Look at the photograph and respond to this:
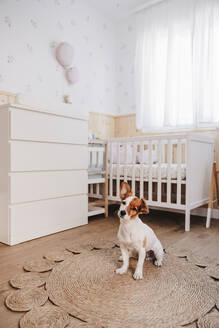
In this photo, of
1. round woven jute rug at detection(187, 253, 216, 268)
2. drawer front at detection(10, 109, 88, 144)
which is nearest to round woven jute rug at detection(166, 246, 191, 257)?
round woven jute rug at detection(187, 253, 216, 268)

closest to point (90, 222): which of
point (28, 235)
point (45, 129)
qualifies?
point (28, 235)

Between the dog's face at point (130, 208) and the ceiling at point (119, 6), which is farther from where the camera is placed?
the ceiling at point (119, 6)

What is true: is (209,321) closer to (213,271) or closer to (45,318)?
(213,271)

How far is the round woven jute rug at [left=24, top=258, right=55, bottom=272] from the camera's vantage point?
1.29 m

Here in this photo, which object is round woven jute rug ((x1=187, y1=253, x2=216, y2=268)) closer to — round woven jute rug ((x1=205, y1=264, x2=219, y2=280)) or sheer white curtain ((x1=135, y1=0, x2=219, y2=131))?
round woven jute rug ((x1=205, y1=264, x2=219, y2=280))

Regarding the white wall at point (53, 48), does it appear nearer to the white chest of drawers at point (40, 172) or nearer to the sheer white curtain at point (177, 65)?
the white chest of drawers at point (40, 172)

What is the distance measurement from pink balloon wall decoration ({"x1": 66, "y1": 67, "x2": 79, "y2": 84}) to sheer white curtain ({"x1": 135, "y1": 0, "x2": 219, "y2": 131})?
2.49 feet

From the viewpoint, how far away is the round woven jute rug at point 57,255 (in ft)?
4.68

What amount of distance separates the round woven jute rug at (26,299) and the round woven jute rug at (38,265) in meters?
0.20

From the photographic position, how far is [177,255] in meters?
1.51

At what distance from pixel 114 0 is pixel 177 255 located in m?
2.95

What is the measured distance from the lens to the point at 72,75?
9.43 feet

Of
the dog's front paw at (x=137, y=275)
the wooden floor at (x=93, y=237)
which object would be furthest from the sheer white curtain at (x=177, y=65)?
the dog's front paw at (x=137, y=275)

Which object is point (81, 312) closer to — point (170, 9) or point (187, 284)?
point (187, 284)
